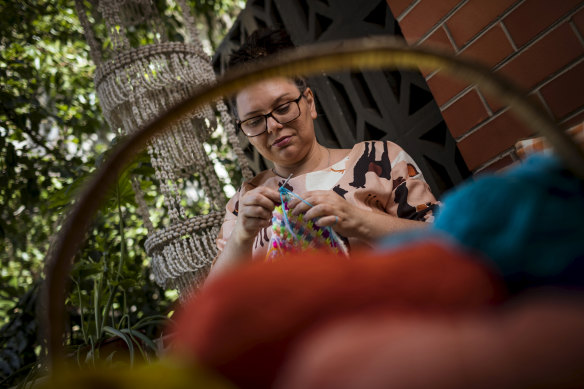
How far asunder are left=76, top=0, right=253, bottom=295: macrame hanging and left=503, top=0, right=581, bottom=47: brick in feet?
2.77

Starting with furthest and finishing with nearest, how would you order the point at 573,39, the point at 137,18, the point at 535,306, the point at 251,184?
the point at 137,18 → the point at 251,184 → the point at 573,39 → the point at 535,306

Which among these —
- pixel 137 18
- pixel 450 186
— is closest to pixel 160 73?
pixel 137 18

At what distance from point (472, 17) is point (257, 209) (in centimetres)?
63

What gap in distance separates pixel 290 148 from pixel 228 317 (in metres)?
0.81

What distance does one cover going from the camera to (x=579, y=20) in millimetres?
763

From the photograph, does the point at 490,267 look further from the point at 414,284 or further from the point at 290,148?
the point at 290,148

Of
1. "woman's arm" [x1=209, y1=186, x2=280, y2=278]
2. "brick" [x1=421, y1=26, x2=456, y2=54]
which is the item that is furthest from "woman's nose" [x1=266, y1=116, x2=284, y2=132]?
"brick" [x1=421, y1=26, x2=456, y2=54]

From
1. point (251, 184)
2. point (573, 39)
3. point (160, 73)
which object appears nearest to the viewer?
point (573, 39)

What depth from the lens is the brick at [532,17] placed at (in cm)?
78

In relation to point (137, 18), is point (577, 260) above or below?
below

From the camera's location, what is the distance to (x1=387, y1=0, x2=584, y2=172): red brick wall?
0.79 metres

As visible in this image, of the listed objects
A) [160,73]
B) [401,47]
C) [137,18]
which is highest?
[137,18]

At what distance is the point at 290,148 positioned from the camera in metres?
0.97

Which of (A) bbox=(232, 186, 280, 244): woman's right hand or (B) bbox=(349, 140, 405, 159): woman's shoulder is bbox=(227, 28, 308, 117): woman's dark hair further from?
(A) bbox=(232, 186, 280, 244): woman's right hand
